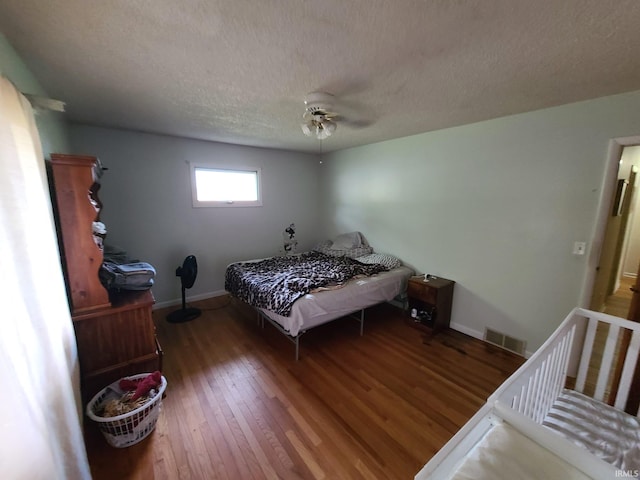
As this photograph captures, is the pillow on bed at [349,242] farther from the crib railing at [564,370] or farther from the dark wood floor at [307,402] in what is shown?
the crib railing at [564,370]

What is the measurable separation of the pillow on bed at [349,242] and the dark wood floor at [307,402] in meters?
1.40

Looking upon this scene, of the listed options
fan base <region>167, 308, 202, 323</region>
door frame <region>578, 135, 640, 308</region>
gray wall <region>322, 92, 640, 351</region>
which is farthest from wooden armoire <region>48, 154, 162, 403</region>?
door frame <region>578, 135, 640, 308</region>

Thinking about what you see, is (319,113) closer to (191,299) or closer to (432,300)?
(432,300)

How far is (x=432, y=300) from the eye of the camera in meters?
2.91

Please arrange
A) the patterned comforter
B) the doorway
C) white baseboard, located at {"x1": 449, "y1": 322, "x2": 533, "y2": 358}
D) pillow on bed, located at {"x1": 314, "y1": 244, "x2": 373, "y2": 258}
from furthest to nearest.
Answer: pillow on bed, located at {"x1": 314, "y1": 244, "x2": 373, "y2": 258} < white baseboard, located at {"x1": 449, "y1": 322, "x2": 533, "y2": 358} < the doorway < the patterned comforter

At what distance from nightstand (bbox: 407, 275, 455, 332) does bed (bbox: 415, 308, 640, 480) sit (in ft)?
4.14

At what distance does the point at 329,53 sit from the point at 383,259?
268 cm

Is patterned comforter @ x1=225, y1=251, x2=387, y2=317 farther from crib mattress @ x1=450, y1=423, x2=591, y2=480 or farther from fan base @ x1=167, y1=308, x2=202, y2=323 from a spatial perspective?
crib mattress @ x1=450, y1=423, x2=591, y2=480

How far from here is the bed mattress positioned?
2.39 metres

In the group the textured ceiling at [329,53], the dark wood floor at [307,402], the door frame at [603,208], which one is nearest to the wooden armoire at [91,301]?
the dark wood floor at [307,402]

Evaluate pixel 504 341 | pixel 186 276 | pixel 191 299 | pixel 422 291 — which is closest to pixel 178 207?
pixel 186 276

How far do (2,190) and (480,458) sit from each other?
1889 millimetres

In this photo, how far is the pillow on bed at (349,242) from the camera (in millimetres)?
4105

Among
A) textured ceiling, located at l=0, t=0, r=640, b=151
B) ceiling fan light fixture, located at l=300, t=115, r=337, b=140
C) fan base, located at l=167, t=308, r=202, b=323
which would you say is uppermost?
textured ceiling, located at l=0, t=0, r=640, b=151
